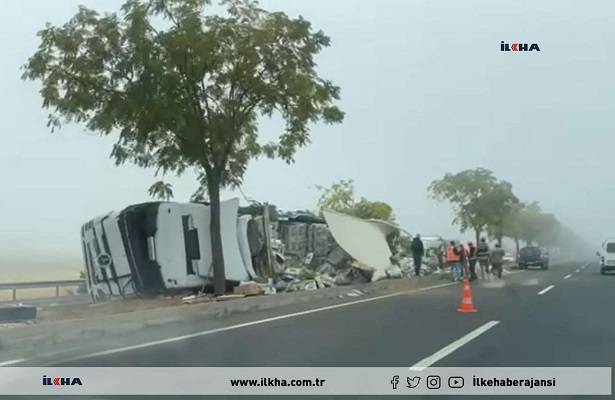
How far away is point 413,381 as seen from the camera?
8.48m

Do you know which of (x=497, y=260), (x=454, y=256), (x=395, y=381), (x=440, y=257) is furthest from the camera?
(x=440, y=257)

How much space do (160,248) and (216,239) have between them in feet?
6.34

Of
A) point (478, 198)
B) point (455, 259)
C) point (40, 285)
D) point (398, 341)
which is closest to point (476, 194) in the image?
point (478, 198)

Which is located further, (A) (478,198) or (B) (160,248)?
(A) (478,198)

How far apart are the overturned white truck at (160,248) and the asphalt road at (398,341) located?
613 centimetres

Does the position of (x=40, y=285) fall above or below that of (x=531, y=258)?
above

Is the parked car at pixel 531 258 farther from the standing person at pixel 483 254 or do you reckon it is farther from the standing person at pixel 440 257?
the standing person at pixel 483 254

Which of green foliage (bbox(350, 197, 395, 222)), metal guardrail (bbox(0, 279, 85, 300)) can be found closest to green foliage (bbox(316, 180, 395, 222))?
green foliage (bbox(350, 197, 395, 222))

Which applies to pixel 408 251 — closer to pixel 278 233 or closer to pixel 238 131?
pixel 278 233

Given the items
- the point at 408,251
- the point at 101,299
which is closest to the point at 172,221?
the point at 101,299

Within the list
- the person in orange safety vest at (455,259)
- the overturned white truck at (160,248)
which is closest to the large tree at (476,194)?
the person in orange safety vest at (455,259)

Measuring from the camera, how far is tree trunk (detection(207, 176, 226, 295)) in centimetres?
2145

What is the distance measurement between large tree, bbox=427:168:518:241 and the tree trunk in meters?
35.7

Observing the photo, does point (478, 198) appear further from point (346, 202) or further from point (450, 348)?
point (450, 348)
